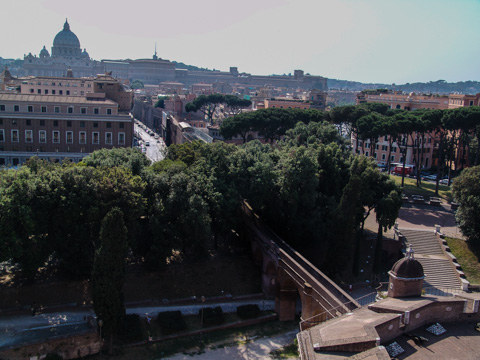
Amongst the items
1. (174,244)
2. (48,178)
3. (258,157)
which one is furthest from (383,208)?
(48,178)

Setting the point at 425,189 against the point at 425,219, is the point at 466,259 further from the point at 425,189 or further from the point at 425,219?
the point at 425,189

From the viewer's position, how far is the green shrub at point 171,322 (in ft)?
91.0

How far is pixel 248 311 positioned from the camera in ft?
100

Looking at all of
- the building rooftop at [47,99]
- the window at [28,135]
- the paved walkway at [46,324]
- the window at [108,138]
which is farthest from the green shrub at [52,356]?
the building rooftop at [47,99]

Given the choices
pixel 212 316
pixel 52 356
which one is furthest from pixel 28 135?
pixel 52 356

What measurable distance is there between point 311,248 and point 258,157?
816cm

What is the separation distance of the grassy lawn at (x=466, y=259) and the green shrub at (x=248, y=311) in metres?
14.6

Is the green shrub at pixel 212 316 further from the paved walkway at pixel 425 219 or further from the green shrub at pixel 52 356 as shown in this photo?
the paved walkway at pixel 425 219

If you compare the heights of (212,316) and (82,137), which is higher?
(82,137)

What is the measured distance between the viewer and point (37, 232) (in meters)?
27.5

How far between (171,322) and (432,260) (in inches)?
741

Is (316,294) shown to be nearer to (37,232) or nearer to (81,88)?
(37,232)

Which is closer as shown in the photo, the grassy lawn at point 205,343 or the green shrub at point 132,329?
the grassy lawn at point 205,343

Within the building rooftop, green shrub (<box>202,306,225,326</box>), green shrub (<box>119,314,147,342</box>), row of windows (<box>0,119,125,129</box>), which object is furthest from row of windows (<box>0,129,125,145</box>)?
green shrub (<box>119,314,147,342</box>)
